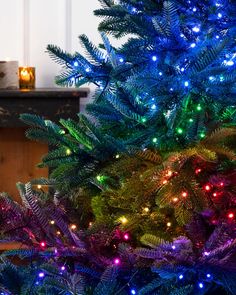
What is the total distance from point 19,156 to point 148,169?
131cm

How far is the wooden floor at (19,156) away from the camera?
216 centimetres

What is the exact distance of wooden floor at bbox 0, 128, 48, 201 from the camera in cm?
216

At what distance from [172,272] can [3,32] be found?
1.34 meters

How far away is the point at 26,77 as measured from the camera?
181cm

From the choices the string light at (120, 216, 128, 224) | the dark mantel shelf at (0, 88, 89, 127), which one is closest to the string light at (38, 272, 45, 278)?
the string light at (120, 216, 128, 224)

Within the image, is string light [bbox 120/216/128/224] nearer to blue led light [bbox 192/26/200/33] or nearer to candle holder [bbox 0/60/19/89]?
blue led light [bbox 192/26/200/33]

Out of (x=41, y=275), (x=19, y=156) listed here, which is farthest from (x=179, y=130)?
(x=19, y=156)

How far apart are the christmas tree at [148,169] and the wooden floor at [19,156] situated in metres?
1.03

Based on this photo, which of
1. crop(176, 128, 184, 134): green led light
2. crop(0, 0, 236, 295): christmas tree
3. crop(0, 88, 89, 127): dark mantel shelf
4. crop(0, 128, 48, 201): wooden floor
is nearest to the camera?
crop(0, 0, 236, 295): christmas tree

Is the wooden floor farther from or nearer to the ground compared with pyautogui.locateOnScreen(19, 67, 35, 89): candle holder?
nearer to the ground

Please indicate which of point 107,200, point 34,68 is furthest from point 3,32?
point 107,200

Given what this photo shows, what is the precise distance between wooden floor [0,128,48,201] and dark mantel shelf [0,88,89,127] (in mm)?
389

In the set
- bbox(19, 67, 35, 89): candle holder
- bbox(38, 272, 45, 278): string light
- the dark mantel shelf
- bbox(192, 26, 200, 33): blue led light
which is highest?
Answer: bbox(192, 26, 200, 33): blue led light

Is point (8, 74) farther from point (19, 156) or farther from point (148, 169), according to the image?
point (148, 169)
